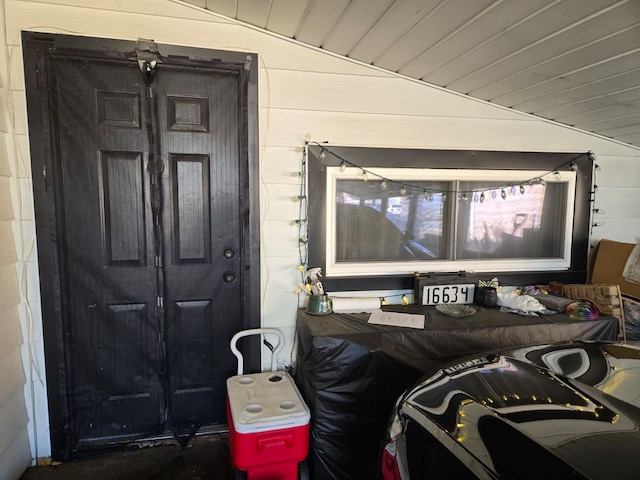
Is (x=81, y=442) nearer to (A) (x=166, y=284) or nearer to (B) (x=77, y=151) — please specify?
(A) (x=166, y=284)

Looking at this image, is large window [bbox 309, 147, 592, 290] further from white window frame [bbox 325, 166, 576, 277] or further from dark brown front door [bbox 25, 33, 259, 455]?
dark brown front door [bbox 25, 33, 259, 455]

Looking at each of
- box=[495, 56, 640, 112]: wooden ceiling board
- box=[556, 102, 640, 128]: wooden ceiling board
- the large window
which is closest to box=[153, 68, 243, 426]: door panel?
the large window

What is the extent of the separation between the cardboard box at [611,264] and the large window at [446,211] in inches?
3.5

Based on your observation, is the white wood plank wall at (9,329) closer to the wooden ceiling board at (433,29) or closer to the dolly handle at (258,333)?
Result: the dolly handle at (258,333)

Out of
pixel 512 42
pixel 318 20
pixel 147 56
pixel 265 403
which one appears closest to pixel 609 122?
pixel 512 42

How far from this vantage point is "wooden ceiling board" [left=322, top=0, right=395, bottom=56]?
5.27ft

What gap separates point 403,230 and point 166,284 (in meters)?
1.43

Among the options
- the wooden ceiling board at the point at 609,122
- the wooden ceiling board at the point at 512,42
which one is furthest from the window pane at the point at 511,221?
the wooden ceiling board at the point at 512,42

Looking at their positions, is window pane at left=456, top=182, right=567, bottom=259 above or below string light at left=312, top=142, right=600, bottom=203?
below

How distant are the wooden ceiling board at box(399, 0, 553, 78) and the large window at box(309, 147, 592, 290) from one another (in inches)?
18.6

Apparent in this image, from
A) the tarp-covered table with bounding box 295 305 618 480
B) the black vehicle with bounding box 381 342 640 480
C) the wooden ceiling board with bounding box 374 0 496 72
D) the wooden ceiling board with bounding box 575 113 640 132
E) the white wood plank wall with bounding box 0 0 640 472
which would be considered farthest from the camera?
the wooden ceiling board with bounding box 575 113 640 132

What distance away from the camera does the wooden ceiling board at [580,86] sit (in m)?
1.71

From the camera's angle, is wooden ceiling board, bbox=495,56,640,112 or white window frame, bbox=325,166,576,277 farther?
white window frame, bbox=325,166,576,277

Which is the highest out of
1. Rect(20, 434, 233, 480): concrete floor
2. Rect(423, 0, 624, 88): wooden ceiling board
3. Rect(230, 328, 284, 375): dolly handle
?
Rect(423, 0, 624, 88): wooden ceiling board
